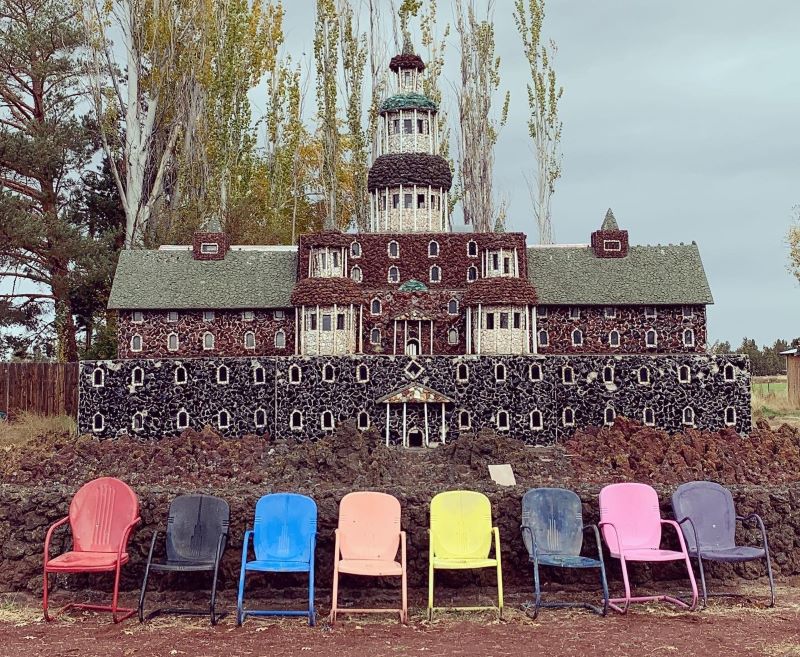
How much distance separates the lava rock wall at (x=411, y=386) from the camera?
25281 mm

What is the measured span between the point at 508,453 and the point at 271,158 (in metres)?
21.8

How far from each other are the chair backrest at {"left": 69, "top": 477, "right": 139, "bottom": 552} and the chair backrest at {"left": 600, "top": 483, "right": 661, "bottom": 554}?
16.3ft

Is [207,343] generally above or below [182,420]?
above

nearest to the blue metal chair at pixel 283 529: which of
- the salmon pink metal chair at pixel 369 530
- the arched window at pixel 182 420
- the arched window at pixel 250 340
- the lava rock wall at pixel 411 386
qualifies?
the salmon pink metal chair at pixel 369 530

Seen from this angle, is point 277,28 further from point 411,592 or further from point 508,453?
point 411,592

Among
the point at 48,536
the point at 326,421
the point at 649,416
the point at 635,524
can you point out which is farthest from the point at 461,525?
the point at 649,416

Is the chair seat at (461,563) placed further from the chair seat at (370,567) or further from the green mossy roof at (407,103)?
the green mossy roof at (407,103)

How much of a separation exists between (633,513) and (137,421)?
755 inches

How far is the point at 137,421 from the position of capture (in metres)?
26.1

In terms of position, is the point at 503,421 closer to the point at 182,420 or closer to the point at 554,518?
the point at 182,420

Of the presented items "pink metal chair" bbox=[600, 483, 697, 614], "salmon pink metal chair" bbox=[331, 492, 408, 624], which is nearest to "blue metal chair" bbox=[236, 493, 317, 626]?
"salmon pink metal chair" bbox=[331, 492, 408, 624]

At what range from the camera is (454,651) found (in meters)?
7.82

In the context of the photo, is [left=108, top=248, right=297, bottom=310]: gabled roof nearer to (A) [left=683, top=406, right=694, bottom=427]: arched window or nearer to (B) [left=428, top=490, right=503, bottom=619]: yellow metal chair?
(A) [left=683, top=406, right=694, bottom=427]: arched window

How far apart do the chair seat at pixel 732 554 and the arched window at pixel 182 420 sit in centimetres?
1883
